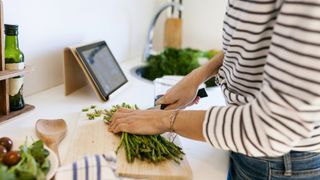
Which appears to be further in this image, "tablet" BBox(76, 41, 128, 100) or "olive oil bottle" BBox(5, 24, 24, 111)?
"tablet" BBox(76, 41, 128, 100)

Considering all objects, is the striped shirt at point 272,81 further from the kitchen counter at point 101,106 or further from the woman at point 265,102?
the kitchen counter at point 101,106

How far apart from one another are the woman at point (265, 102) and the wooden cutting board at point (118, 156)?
4 cm

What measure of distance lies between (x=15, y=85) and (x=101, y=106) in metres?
0.29

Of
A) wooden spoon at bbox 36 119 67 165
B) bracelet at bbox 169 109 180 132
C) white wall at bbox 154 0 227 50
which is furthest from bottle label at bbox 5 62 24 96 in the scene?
white wall at bbox 154 0 227 50

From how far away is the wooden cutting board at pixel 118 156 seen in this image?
26.3 inches

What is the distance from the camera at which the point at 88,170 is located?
609 millimetres

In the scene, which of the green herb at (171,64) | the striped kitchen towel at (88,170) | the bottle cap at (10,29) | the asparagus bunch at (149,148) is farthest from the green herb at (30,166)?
the green herb at (171,64)

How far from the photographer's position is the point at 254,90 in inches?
25.9

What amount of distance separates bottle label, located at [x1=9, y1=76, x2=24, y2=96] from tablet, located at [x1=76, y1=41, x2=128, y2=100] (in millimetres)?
240

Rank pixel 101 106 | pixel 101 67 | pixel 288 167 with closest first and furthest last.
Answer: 1. pixel 288 167
2. pixel 101 106
3. pixel 101 67

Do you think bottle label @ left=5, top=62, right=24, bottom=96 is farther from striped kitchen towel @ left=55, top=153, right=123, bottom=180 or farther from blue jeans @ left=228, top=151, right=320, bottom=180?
blue jeans @ left=228, top=151, right=320, bottom=180

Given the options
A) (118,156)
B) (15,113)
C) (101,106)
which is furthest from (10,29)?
(118,156)

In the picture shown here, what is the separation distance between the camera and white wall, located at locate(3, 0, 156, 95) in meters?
1.03

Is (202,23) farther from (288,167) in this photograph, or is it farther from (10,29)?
(288,167)
